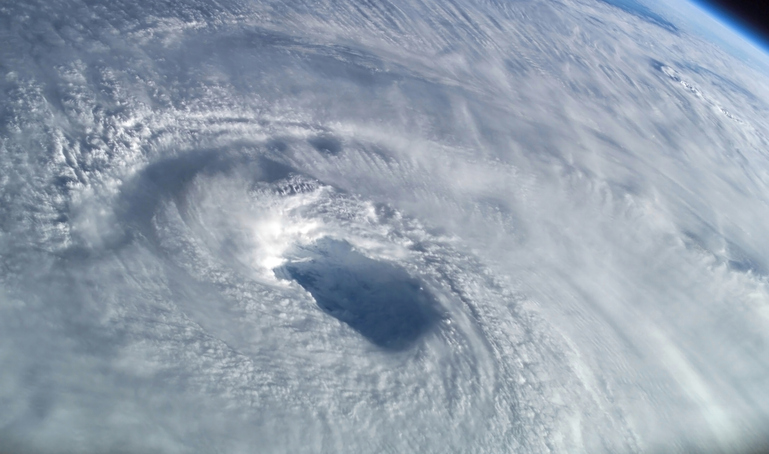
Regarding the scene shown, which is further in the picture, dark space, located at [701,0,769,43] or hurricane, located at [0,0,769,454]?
hurricane, located at [0,0,769,454]

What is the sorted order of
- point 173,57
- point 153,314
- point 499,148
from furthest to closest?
point 499,148 → point 173,57 → point 153,314

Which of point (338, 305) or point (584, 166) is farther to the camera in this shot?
point (584, 166)

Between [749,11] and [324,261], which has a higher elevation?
[749,11]

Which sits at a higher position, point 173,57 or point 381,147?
point 381,147

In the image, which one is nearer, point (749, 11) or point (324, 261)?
point (749, 11)

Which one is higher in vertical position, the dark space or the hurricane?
the dark space

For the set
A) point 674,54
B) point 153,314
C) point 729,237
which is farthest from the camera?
point 674,54

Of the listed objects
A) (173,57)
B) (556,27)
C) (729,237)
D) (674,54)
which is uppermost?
(674,54)

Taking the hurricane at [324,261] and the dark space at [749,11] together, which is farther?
the hurricane at [324,261]

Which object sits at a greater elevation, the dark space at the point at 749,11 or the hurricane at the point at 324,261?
the dark space at the point at 749,11

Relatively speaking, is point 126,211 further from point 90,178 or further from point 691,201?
point 691,201

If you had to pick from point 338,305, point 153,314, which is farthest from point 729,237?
point 153,314
